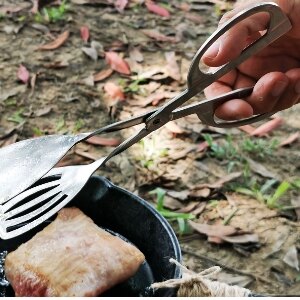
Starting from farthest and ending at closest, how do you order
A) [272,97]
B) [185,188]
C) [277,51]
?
[185,188] → [277,51] → [272,97]

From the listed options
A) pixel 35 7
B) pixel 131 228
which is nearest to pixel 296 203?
pixel 131 228

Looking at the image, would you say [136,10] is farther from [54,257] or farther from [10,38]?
[54,257]

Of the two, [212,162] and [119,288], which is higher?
[119,288]

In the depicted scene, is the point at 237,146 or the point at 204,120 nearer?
the point at 204,120

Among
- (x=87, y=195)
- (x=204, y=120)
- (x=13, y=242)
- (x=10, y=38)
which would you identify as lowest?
(x=10, y=38)

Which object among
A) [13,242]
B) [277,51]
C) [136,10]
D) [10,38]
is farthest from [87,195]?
[136,10]

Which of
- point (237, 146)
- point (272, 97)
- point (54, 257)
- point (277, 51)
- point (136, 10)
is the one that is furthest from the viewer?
point (136, 10)

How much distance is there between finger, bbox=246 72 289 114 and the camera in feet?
4.18

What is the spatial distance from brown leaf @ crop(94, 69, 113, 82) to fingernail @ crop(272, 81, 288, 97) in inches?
48.8

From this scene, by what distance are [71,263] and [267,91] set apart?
551 mm

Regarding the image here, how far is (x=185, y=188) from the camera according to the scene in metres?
1.95

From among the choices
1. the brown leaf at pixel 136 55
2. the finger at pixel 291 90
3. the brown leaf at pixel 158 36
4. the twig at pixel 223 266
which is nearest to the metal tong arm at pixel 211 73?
the finger at pixel 291 90

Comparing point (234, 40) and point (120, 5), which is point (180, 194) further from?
point (120, 5)

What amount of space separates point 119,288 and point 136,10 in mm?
1950
